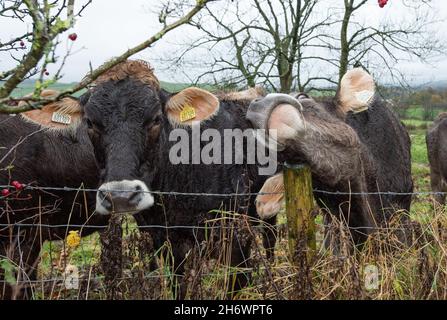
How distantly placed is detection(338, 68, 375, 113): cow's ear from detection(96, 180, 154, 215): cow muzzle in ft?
6.71

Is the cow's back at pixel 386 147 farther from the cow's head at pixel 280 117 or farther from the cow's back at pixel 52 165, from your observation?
the cow's back at pixel 52 165

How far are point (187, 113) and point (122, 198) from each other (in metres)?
1.26

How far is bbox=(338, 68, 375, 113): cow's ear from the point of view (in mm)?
4812

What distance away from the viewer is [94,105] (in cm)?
447

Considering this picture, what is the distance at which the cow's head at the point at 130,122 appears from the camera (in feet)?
13.0

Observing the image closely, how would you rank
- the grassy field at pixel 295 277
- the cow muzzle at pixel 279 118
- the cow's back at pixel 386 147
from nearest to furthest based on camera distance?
the grassy field at pixel 295 277 → the cow muzzle at pixel 279 118 → the cow's back at pixel 386 147

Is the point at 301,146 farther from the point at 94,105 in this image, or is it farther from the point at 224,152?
the point at 94,105

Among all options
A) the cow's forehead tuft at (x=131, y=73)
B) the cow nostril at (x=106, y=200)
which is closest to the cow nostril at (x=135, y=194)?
the cow nostril at (x=106, y=200)

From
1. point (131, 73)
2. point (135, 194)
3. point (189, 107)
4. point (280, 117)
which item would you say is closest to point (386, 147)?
point (189, 107)

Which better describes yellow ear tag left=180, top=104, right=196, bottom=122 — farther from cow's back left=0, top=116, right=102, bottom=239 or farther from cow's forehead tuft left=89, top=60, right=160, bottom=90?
cow's back left=0, top=116, right=102, bottom=239

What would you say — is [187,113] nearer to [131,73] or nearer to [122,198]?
[131,73]

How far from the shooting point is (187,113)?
15.9 ft

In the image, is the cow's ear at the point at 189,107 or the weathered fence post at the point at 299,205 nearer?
the weathered fence post at the point at 299,205
